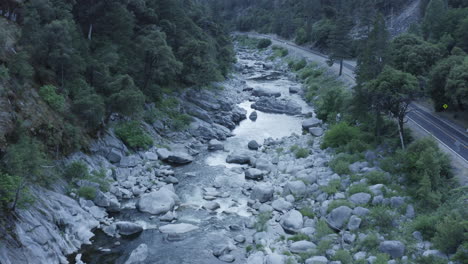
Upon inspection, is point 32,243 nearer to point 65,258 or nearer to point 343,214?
point 65,258

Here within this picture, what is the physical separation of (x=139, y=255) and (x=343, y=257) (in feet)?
39.2

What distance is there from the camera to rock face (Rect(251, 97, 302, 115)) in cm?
5604

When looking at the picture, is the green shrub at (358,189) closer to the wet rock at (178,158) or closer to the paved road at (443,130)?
the paved road at (443,130)

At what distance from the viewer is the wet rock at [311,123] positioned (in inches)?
1873

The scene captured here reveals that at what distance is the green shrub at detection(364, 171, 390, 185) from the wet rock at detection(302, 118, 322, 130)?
18.3 metres

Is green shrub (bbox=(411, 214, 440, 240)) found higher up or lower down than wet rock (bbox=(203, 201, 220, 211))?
higher up

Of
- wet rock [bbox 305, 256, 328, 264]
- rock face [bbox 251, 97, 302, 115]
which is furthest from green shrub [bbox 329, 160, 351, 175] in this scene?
rock face [bbox 251, 97, 302, 115]

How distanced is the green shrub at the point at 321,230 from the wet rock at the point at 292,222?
1.26 meters

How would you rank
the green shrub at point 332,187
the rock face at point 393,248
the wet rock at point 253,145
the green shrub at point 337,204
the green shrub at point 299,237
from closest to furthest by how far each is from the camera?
the rock face at point 393,248 < the green shrub at point 299,237 < the green shrub at point 337,204 < the green shrub at point 332,187 < the wet rock at point 253,145

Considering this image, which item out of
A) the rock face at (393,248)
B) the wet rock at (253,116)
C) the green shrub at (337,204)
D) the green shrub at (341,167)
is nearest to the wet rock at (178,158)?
the green shrub at (341,167)

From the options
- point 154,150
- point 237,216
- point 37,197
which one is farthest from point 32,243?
point 154,150

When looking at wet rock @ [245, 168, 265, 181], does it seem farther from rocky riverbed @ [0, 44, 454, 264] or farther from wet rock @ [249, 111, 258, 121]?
wet rock @ [249, 111, 258, 121]

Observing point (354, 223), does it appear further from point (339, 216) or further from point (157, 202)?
point (157, 202)

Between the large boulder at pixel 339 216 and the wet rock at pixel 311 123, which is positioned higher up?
the large boulder at pixel 339 216
